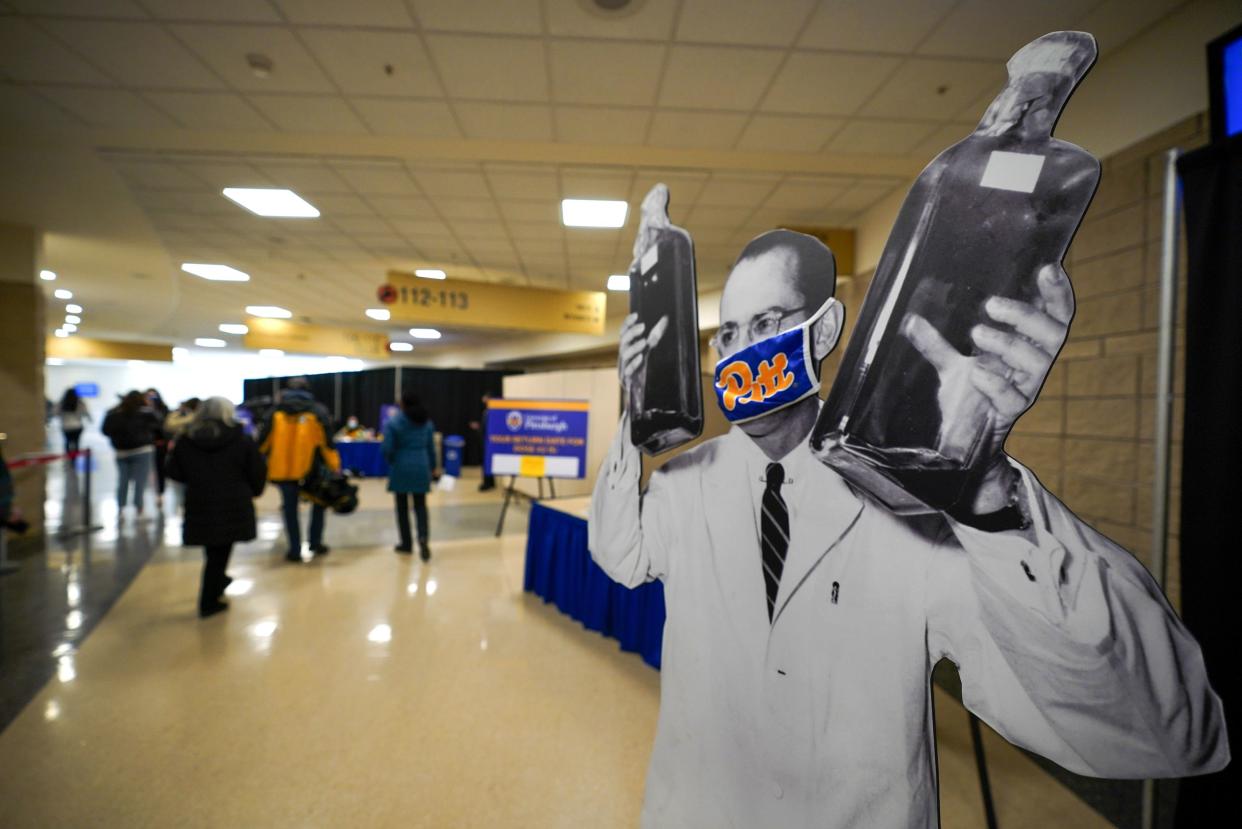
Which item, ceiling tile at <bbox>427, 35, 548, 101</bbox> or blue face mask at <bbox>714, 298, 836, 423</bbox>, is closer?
blue face mask at <bbox>714, 298, 836, 423</bbox>

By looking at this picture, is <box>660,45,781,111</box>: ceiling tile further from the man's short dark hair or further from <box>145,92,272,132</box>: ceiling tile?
<box>145,92,272,132</box>: ceiling tile

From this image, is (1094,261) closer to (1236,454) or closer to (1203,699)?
(1236,454)

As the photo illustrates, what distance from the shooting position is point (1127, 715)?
80 cm

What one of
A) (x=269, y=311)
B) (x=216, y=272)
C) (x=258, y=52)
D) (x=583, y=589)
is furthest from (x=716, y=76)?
(x=269, y=311)

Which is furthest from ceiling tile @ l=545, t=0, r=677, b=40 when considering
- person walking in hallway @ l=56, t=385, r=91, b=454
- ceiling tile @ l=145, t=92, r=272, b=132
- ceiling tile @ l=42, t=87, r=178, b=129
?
person walking in hallway @ l=56, t=385, r=91, b=454

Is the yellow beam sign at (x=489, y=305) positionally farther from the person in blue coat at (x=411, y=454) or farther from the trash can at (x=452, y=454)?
the trash can at (x=452, y=454)

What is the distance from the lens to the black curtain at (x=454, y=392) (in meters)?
12.7

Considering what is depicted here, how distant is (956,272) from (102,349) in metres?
18.1

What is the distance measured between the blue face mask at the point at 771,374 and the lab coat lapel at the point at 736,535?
104mm

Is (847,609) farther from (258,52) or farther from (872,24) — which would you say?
(258,52)

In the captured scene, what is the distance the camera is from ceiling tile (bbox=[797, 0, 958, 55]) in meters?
2.06

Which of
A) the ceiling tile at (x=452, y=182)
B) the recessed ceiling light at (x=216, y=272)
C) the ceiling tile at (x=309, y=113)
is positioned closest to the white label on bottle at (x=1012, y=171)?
the ceiling tile at (x=309, y=113)

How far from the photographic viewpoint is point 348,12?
2.18m

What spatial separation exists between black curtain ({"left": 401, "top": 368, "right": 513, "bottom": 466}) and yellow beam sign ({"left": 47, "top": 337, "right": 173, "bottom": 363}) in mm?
7002
